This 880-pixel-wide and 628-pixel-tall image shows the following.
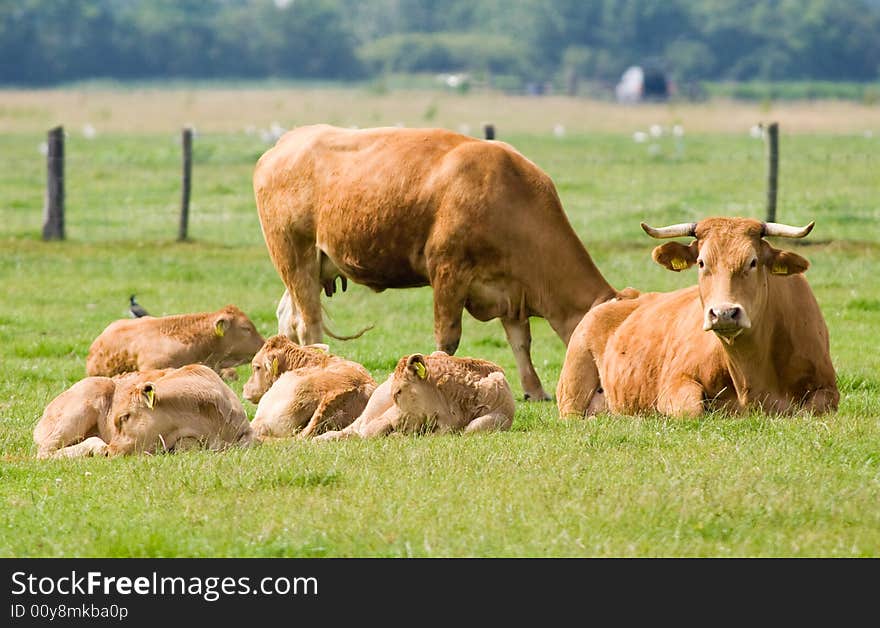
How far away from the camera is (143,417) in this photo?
8.62 m

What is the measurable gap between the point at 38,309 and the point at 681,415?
29.4ft

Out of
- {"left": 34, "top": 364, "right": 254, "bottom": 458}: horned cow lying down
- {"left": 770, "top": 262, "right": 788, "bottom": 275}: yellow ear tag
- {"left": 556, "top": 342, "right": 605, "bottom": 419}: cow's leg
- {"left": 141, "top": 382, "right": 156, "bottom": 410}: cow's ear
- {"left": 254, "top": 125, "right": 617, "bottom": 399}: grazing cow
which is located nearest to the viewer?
{"left": 141, "top": 382, "right": 156, "bottom": 410}: cow's ear

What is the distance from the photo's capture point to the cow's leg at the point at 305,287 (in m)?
13.1

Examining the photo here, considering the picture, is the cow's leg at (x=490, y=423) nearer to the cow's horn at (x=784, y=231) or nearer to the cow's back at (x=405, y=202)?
the cow's horn at (x=784, y=231)

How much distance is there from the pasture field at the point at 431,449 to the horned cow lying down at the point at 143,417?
236mm

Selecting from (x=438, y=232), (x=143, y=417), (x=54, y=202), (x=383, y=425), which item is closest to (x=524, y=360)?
(x=438, y=232)

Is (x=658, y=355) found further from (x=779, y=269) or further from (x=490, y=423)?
(x=490, y=423)

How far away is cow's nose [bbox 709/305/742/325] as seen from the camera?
8.65 meters

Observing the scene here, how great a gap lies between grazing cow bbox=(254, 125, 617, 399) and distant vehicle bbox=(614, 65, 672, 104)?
3531 inches

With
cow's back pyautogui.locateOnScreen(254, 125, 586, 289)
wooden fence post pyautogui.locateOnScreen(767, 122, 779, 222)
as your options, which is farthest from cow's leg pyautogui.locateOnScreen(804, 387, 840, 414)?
wooden fence post pyautogui.locateOnScreen(767, 122, 779, 222)

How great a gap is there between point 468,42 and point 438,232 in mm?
128565

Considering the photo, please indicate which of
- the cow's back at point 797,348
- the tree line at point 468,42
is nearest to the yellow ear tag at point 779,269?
the cow's back at point 797,348

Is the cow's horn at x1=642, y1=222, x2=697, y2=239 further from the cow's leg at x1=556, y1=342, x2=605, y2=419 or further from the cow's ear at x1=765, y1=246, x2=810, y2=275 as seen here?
the cow's leg at x1=556, y1=342, x2=605, y2=419
